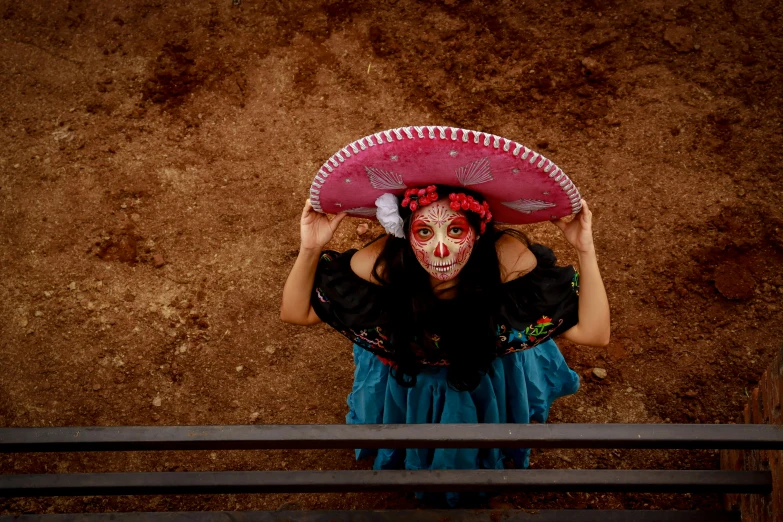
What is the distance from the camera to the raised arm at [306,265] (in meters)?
2.16

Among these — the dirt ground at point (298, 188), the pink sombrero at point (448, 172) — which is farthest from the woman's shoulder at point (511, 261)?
the dirt ground at point (298, 188)

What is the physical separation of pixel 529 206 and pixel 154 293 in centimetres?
248

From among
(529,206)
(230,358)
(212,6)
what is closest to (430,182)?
(529,206)

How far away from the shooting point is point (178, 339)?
3.44m

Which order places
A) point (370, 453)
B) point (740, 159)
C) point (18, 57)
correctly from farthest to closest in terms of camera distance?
point (18, 57) < point (740, 159) < point (370, 453)

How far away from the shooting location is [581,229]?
2020 mm

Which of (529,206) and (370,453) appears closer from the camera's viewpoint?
Answer: (529,206)

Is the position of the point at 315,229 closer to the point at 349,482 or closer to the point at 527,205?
the point at 527,205

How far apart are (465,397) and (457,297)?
53 cm

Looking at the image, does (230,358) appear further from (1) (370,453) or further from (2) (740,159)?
(2) (740,159)

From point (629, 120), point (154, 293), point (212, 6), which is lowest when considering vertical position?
point (154, 293)

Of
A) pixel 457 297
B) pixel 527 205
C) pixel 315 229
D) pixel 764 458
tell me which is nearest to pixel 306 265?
pixel 315 229

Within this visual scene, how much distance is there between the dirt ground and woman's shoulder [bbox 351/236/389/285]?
1.26 meters

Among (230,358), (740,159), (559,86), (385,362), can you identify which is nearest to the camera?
(385,362)
